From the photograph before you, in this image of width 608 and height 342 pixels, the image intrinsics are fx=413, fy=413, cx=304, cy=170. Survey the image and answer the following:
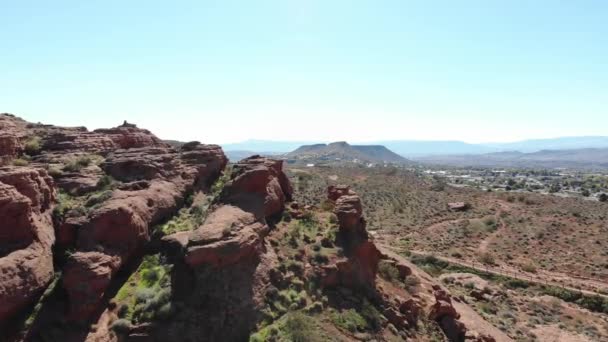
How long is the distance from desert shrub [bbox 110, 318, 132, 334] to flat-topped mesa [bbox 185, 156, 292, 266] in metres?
3.75

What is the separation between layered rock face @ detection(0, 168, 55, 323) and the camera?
1590 cm

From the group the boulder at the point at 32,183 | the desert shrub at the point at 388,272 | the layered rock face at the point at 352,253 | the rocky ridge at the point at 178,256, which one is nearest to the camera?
the rocky ridge at the point at 178,256

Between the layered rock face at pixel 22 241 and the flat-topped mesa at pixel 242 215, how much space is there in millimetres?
6144

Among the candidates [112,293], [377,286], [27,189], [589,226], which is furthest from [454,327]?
[589,226]

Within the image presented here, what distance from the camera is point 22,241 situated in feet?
57.3

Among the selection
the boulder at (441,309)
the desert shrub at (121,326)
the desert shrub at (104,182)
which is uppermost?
the desert shrub at (104,182)

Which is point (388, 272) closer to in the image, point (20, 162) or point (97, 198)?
point (97, 198)

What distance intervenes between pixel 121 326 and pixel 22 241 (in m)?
5.51

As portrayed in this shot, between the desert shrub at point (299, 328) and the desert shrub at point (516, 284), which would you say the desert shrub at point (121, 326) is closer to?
the desert shrub at point (299, 328)

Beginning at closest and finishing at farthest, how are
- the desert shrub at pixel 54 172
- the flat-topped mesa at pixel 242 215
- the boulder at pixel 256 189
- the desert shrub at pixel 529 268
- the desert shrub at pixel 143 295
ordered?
the desert shrub at pixel 143 295 < the flat-topped mesa at pixel 242 215 < the desert shrub at pixel 54 172 < the boulder at pixel 256 189 < the desert shrub at pixel 529 268

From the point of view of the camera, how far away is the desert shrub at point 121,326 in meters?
17.8

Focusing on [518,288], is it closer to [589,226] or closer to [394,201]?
[589,226]

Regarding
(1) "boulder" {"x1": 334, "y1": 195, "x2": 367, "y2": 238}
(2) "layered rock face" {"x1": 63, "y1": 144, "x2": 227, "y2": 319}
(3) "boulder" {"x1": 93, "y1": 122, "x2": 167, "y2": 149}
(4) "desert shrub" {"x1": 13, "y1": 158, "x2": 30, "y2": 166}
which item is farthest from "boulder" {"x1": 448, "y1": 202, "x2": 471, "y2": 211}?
(4) "desert shrub" {"x1": 13, "y1": 158, "x2": 30, "y2": 166}

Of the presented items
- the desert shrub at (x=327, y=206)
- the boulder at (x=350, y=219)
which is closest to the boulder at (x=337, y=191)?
the desert shrub at (x=327, y=206)
